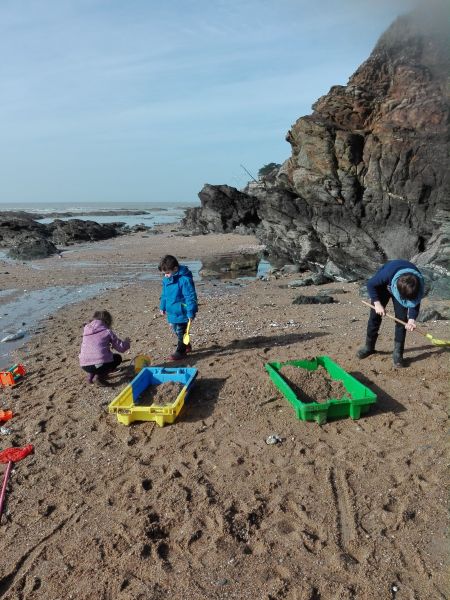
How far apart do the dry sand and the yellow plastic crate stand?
178 millimetres

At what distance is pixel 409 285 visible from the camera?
652cm

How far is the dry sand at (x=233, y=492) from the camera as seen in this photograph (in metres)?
3.90

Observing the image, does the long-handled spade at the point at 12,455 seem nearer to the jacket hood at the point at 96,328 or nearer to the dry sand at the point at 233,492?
the dry sand at the point at 233,492

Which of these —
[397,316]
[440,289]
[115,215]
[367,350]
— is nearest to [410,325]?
[397,316]

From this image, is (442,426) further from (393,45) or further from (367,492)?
(393,45)

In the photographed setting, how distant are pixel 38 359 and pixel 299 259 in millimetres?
16775

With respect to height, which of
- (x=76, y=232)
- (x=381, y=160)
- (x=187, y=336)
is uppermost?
(x=381, y=160)

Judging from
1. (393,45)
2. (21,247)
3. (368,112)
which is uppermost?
(393,45)

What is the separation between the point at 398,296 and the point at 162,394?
3814 millimetres

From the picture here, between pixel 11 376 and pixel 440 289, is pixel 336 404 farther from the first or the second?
pixel 440 289

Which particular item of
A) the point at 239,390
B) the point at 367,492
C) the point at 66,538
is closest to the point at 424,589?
the point at 367,492

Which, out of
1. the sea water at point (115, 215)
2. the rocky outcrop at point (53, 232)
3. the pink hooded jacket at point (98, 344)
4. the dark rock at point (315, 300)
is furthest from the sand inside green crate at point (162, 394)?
the sea water at point (115, 215)

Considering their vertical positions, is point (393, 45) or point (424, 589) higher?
point (393, 45)

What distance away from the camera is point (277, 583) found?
3795 millimetres
